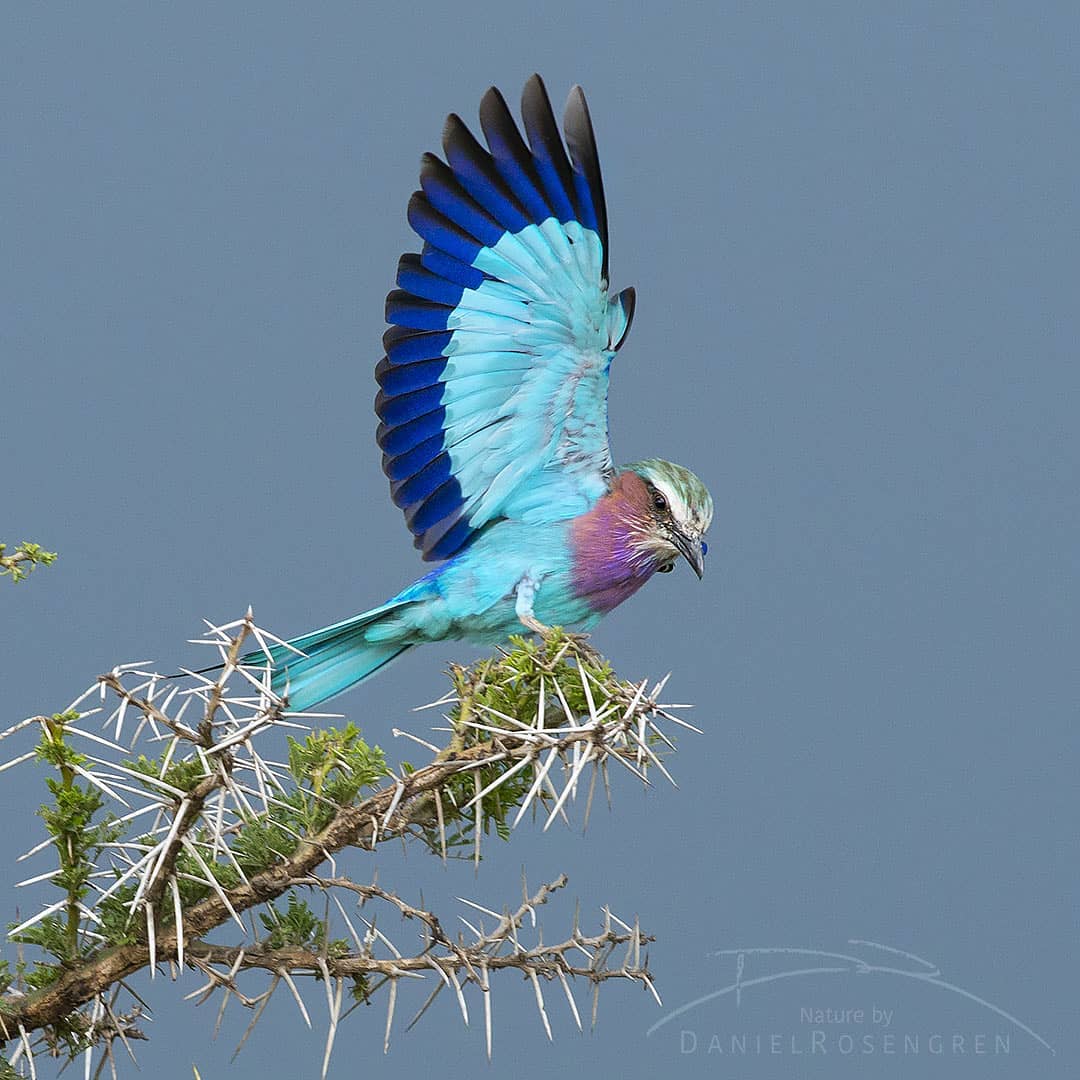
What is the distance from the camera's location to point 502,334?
4426mm

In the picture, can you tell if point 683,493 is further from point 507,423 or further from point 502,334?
point 502,334

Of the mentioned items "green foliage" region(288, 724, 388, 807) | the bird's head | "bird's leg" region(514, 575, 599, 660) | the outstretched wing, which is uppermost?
the outstretched wing

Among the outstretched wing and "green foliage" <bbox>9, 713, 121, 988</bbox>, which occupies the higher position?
the outstretched wing

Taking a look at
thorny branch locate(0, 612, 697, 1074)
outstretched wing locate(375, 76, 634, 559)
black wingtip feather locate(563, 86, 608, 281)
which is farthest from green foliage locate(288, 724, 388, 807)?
black wingtip feather locate(563, 86, 608, 281)

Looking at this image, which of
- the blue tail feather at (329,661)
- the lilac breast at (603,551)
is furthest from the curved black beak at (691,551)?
the blue tail feather at (329,661)

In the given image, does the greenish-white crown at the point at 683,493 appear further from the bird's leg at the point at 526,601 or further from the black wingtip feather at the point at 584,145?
the black wingtip feather at the point at 584,145

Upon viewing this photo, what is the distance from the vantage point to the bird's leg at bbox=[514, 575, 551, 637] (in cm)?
446

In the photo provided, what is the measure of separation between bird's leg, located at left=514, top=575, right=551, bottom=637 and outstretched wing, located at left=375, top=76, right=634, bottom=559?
22 cm

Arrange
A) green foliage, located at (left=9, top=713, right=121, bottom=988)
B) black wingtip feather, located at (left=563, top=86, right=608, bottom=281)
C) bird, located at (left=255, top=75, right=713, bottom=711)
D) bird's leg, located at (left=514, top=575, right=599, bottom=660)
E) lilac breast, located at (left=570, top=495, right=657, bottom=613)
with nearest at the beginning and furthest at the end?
green foliage, located at (left=9, top=713, right=121, bottom=988) → black wingtip feather, located at (left=563, top=86, right=608, bottom=281) → bird, located at (left=255, top=75, right=713, bottom=711) → bird's leg, located at (left=514, top=575, right=599, bottom=660) → lilac breast, located at (left=570, top=495, right=657, bottom=613)

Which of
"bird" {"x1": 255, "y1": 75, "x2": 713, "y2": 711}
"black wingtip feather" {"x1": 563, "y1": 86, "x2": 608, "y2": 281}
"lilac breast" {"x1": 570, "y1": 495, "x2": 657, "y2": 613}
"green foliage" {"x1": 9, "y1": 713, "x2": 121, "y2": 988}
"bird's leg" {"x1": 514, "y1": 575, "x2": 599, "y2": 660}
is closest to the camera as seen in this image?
"green foliage" {"x1": 9, "y1": 713, "x2": 121, "y2": 988}

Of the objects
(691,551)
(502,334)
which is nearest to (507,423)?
(502,334)


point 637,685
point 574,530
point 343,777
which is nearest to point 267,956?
point 343,777

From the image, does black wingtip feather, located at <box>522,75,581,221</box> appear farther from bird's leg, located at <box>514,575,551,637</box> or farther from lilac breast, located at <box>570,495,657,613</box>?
bird's leg, located at <box>514,575,551,637</box>

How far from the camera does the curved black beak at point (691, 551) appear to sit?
462 cm
